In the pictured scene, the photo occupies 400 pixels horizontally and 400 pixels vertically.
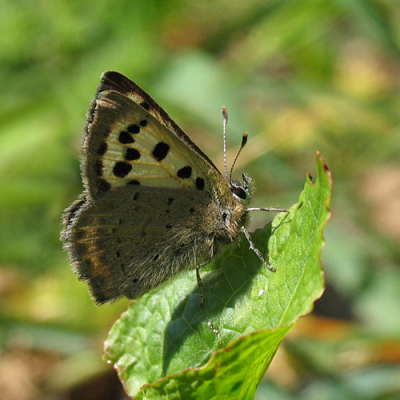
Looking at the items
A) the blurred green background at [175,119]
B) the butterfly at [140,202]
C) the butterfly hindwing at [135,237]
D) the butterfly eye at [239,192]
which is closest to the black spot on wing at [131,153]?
the butterfly at [140,202]

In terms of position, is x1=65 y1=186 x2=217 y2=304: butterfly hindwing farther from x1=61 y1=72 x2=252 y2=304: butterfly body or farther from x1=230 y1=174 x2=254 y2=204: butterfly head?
x1=230 y1=174 x2=254 y2=204: butterfly head

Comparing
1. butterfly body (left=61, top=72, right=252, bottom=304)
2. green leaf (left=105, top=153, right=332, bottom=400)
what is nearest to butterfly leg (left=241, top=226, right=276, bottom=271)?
green leaf (left=105, top=153, right=332, bottom=400)

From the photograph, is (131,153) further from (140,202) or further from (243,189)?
(243,189)

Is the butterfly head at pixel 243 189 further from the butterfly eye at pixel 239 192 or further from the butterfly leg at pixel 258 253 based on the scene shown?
the butterfly leg at pixel 258 253

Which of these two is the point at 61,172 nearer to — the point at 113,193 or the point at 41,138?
the point at 41,138

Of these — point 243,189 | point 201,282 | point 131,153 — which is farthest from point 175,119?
point 201,282

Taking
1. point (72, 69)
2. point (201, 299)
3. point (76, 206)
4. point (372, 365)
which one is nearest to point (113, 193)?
point (76, 206)
